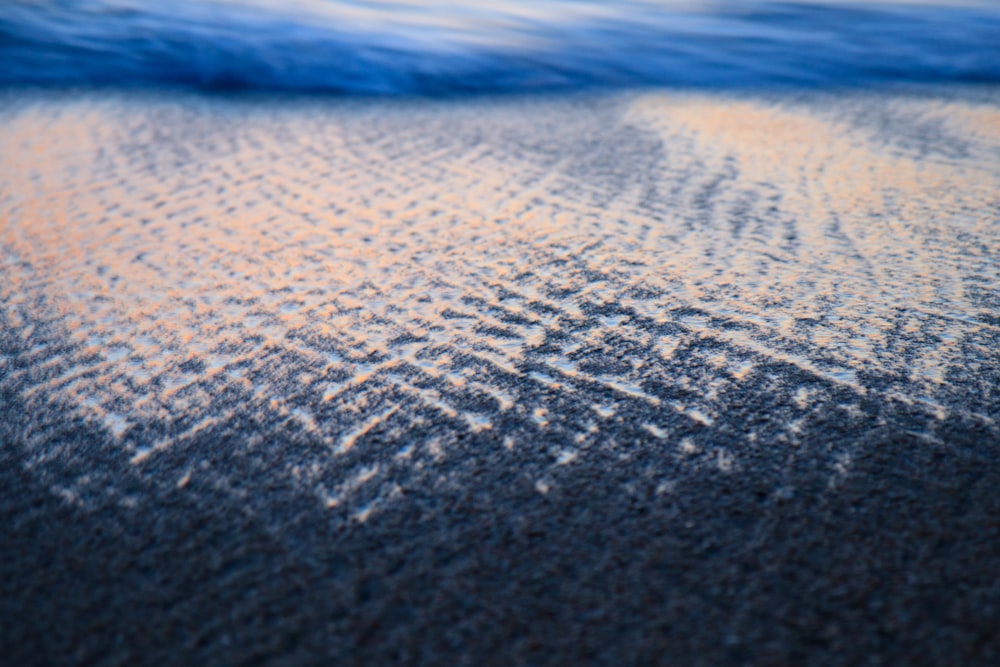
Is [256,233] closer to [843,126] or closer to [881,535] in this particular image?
[881,535]

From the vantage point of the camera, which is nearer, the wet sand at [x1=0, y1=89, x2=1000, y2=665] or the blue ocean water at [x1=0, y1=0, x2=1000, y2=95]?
the wet sand at [x1=0, y1=89, x2=1000, y2=665]

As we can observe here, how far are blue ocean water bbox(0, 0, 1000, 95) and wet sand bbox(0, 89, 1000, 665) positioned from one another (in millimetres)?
737

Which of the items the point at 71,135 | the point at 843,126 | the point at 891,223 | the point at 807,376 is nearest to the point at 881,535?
the point at 807,376

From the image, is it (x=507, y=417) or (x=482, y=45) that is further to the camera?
(x=482, y=45)

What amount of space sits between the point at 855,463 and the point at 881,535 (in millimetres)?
60

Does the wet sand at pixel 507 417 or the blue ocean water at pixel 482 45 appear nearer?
the wet sand at pixel 507 417

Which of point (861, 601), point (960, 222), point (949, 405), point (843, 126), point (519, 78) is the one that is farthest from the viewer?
point (519, 78)

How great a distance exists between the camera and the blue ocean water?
1.59 m

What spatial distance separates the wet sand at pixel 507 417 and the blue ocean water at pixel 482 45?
737mm

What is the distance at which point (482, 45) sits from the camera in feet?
5.78

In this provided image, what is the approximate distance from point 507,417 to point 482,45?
148 cm

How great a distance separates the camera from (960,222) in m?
0.77

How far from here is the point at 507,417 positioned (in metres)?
0.51

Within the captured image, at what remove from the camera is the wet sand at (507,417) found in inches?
14.4
